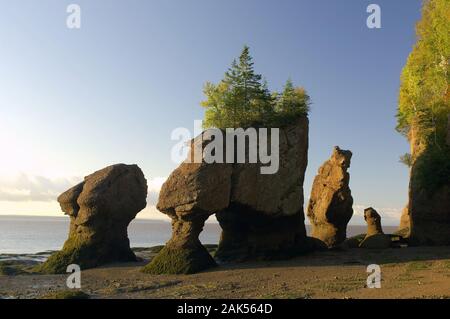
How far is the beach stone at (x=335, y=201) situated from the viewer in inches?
1977

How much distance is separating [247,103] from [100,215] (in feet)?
55.2

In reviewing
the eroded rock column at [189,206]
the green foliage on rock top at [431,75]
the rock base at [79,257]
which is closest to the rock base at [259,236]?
the eroded rock column at [189,206]

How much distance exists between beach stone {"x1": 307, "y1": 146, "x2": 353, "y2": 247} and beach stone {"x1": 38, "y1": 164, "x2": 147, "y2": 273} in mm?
20473

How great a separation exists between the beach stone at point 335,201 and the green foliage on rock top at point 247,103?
31.7 feet

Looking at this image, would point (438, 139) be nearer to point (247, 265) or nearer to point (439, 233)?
point (439, 233)

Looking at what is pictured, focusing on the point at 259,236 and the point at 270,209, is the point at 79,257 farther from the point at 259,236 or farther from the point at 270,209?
the point at 270,209

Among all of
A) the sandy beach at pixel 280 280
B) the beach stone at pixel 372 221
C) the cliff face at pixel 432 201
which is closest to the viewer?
the sandy beach at pixel 280 280

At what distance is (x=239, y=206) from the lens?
39.4m

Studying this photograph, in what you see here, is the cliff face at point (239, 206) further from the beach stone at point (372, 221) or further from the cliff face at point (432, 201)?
the beach stone at point (372, 221)

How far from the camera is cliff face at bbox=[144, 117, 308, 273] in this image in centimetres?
3509

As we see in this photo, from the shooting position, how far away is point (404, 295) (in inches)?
832

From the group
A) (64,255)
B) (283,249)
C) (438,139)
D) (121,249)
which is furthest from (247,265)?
(438,139)

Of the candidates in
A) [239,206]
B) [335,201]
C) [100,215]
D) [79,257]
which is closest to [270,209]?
[239,206]

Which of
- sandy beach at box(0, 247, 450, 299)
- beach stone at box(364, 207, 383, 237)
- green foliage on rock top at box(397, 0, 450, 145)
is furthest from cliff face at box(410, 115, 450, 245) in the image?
beach stone at box(364, 207, 383, 237)
